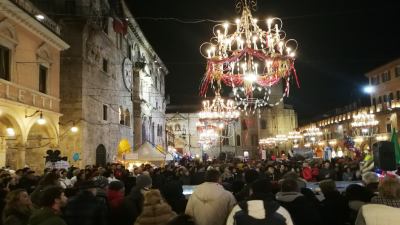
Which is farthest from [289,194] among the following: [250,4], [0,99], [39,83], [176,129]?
[176,129]

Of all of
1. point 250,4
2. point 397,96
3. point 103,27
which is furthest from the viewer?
point 397,96

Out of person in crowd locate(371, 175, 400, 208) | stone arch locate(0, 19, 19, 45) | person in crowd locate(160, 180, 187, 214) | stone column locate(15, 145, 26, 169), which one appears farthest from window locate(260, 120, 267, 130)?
person in crowd locate(371, 175, 400, 208)

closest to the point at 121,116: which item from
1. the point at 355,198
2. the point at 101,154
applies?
the point at 101,154

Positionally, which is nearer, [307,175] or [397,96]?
[307,175]

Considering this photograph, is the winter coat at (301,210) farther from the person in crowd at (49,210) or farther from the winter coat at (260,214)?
the person in crowd at (49,210)

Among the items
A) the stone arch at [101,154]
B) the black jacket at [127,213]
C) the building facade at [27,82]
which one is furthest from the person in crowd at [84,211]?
the stone arch at [101,154]

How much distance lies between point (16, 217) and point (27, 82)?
15436 millimetres

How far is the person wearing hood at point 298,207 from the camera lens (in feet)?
18.7

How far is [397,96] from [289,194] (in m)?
51.4

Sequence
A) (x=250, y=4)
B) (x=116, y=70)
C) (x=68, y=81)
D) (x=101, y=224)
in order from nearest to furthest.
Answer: (x=101, y=224)
(x=250, y=4)
(x=68, y=81)
(x=116, y=70)

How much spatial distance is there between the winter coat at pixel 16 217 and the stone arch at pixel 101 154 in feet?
78.1

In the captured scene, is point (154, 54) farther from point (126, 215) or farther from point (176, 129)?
point (126, 215)

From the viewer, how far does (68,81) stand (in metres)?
26.1

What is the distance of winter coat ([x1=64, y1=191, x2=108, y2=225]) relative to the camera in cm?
554
